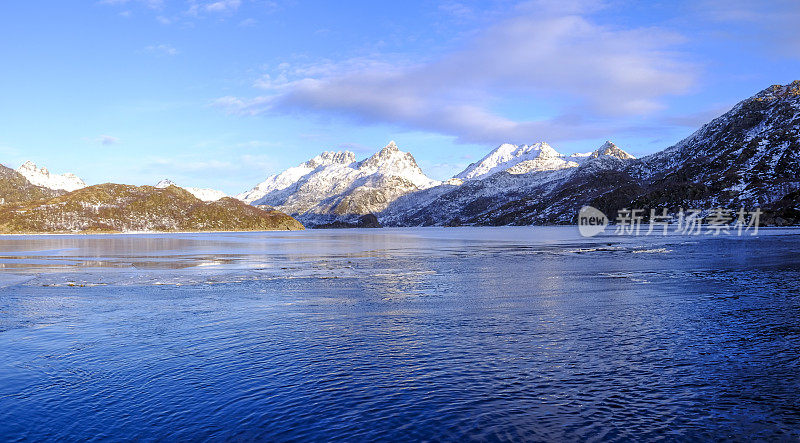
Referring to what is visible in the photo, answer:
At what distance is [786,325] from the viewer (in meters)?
26.6

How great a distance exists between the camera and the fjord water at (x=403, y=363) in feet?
48.6

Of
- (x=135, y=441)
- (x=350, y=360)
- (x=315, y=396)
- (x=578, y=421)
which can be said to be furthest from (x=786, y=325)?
(x=135, y=441)

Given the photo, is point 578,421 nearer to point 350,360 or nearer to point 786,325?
point 350,360

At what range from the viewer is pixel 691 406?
51.8ft

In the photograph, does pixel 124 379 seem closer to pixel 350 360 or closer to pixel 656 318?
pixel 350 360

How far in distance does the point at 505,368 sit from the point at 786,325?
1658 centimetres

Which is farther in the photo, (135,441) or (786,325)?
(786,325)

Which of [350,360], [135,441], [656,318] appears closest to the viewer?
[135,441]

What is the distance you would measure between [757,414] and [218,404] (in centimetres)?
1541

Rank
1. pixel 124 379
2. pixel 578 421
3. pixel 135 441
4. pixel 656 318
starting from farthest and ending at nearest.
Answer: pixel 656 318 → pixel 124 379 → pixel 578 421 → pixel 135 441

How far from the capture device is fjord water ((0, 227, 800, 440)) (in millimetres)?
14812

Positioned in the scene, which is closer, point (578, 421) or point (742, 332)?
point (578, 421)

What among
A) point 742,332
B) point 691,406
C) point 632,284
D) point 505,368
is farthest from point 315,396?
point 632,284

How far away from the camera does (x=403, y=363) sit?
67.7ft
